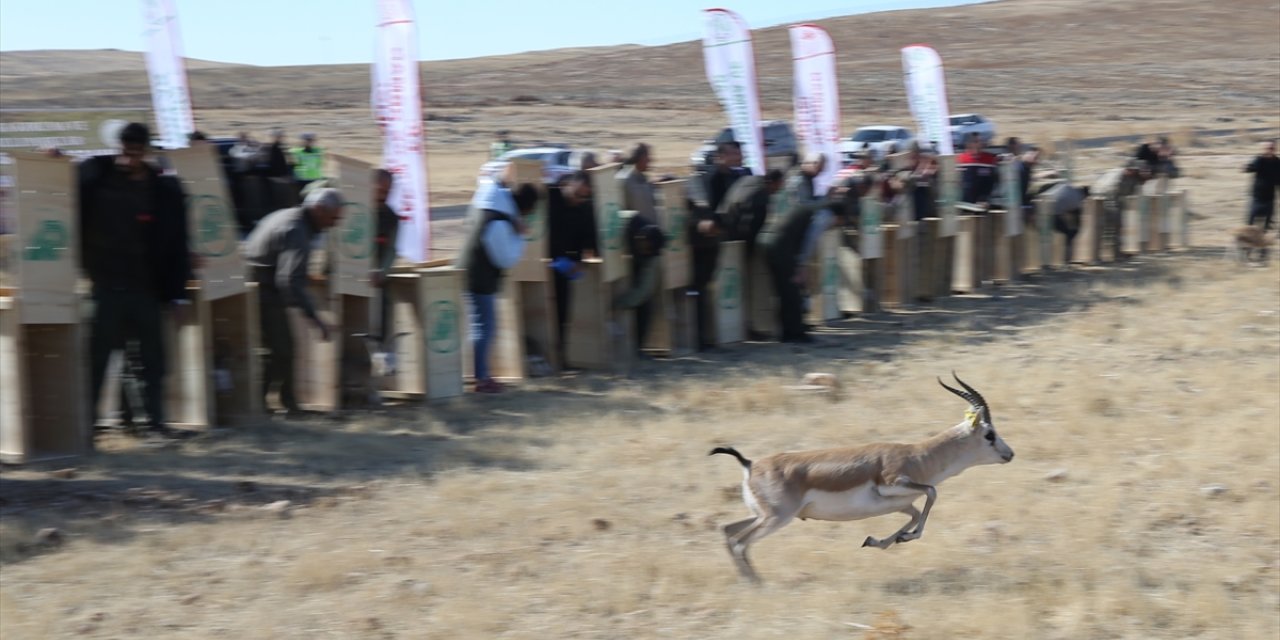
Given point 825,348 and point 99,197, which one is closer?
point 99,197

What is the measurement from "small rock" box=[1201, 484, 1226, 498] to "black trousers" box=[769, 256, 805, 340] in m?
5.57

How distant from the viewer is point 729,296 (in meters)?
13.7

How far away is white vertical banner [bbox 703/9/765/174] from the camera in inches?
669

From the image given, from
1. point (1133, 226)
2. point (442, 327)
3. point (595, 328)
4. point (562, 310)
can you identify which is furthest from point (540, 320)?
point (1133, 226)

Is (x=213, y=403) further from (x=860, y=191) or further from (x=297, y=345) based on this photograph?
(x=860, y=191)

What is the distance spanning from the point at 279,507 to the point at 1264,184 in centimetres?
1864

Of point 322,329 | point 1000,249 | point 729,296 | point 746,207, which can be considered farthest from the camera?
point 1000,249

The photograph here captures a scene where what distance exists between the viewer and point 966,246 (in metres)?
18.2

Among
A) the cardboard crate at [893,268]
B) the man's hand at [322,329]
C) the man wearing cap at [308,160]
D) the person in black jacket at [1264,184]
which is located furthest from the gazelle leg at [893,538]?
the person in black jacket at [1264,184]

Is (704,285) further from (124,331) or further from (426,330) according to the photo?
(124,331)

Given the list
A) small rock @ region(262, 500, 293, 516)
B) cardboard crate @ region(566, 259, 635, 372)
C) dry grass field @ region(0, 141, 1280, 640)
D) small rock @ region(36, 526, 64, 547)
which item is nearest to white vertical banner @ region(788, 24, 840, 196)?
dry grass field @ region(0, 141, 1280, 640)

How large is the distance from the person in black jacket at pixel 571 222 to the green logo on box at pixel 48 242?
4.28 m

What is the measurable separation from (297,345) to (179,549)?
331 centimetres

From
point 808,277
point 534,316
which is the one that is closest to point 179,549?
point 534,316
